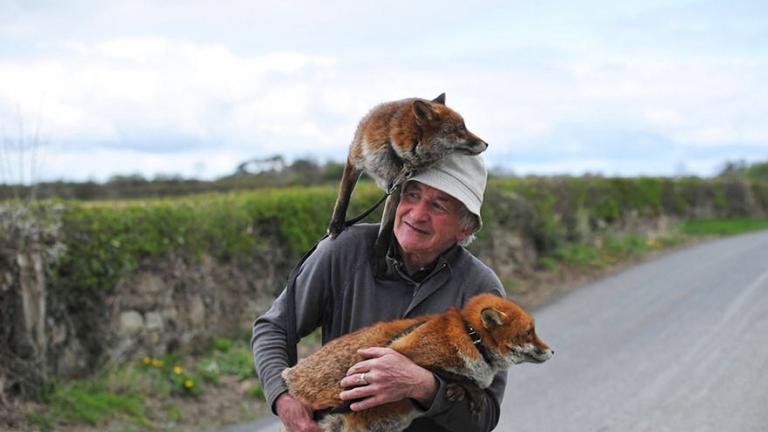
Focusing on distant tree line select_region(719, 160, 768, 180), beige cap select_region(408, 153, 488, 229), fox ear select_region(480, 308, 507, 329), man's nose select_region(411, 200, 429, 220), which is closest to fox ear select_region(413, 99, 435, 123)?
beige cap select_region(408, 153, 488, 229)

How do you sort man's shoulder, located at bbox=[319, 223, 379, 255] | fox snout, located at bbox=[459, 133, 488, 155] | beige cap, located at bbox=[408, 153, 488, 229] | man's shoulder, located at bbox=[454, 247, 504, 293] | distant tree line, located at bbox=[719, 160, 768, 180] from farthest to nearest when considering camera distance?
1. distant tree line, located at bbox=[719, 160, 768, 180]
2. fox snout, located at bbox=[459, 133, 488, 155]
3. man's shoulder, located at bbox=[319, 223, 379, 255]
4. man's shoulder, located at bbox=[454, 247, 504, 293]
5. beige cap, located at bbox=[408, 153, 488, 229]

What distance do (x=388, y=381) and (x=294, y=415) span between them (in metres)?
0.47

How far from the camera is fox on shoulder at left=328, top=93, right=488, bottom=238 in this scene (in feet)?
12.5

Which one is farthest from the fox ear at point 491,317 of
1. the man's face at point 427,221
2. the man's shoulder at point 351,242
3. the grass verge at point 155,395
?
the grass verge at point 155,395

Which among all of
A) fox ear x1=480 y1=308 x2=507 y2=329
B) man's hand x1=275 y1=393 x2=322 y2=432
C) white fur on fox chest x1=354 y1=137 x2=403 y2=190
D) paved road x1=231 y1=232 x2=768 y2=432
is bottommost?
paved road x1=231 y1=232 x2=768 y2=432

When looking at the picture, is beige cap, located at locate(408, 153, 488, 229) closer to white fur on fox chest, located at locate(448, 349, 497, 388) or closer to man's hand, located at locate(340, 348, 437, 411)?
white fur on fox chest, located at locate(448, 349, 497, 388)

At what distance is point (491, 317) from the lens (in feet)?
9.99

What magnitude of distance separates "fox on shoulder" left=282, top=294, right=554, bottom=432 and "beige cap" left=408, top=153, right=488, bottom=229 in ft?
1.35

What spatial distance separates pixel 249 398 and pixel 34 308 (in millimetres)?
2430

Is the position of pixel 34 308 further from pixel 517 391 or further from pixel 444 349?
pixel 444 349

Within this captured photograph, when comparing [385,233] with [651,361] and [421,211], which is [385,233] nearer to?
[421,211]

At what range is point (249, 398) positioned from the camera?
8734 millimetres

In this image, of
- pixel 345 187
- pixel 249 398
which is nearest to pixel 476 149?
pixel 345 187

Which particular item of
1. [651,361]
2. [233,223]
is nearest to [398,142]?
[233,223]
